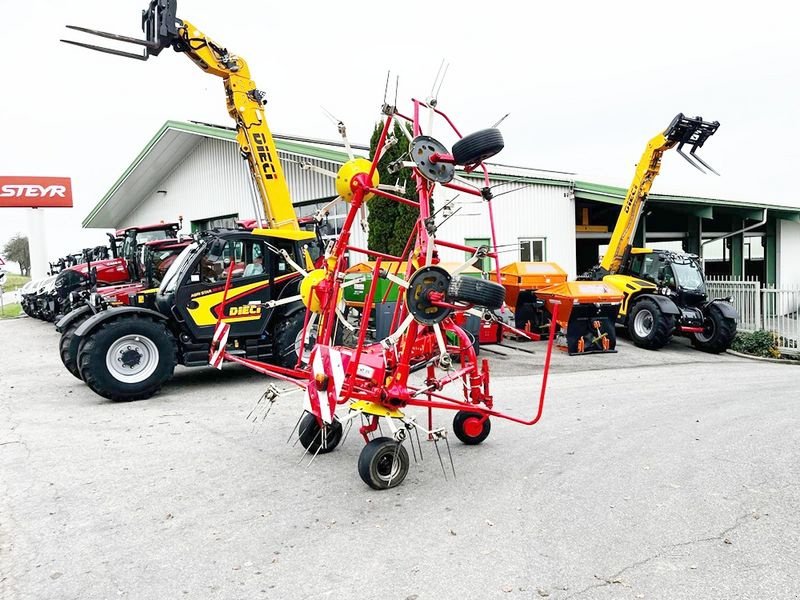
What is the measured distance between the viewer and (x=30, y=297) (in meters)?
18.8

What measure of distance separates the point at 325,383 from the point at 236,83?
26.0ft

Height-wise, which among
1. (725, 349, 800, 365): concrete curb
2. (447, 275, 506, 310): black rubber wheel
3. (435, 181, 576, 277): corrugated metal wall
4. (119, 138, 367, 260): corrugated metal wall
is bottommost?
(725, 349, 800, 365): concrete curb

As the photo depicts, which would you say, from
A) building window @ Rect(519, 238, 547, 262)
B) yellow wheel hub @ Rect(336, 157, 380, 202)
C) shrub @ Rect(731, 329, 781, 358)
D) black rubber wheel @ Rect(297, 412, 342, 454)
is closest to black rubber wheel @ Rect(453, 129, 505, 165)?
yellow wheel hub @ Rect(336, 157, 380, 202)

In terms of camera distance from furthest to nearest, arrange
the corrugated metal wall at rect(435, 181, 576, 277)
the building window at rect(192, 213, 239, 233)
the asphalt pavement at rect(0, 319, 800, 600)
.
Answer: the building window at rect(192, 213, 239, 233)
the corrugated metal wall at rect(435, 181, 576, 277)
the asphalt pavement at rect(0, 319, 800, 600)

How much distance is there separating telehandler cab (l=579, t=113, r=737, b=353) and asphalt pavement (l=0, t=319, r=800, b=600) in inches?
245

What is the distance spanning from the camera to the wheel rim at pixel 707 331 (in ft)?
45.4

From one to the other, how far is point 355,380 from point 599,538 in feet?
6.47

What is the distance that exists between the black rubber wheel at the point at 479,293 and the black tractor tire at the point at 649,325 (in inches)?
401

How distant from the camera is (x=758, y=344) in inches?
572

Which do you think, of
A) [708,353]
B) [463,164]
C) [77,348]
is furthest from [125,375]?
[708,353]

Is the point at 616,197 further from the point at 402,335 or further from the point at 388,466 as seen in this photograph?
the point at 388,466

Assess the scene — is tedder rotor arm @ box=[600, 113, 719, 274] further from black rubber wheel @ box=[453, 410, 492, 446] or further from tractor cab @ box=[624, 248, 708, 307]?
black rubber wheel @ box=[453, 410, 492, 446]

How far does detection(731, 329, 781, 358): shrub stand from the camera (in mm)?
14391

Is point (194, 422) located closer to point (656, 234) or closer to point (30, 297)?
point (30, 297)
